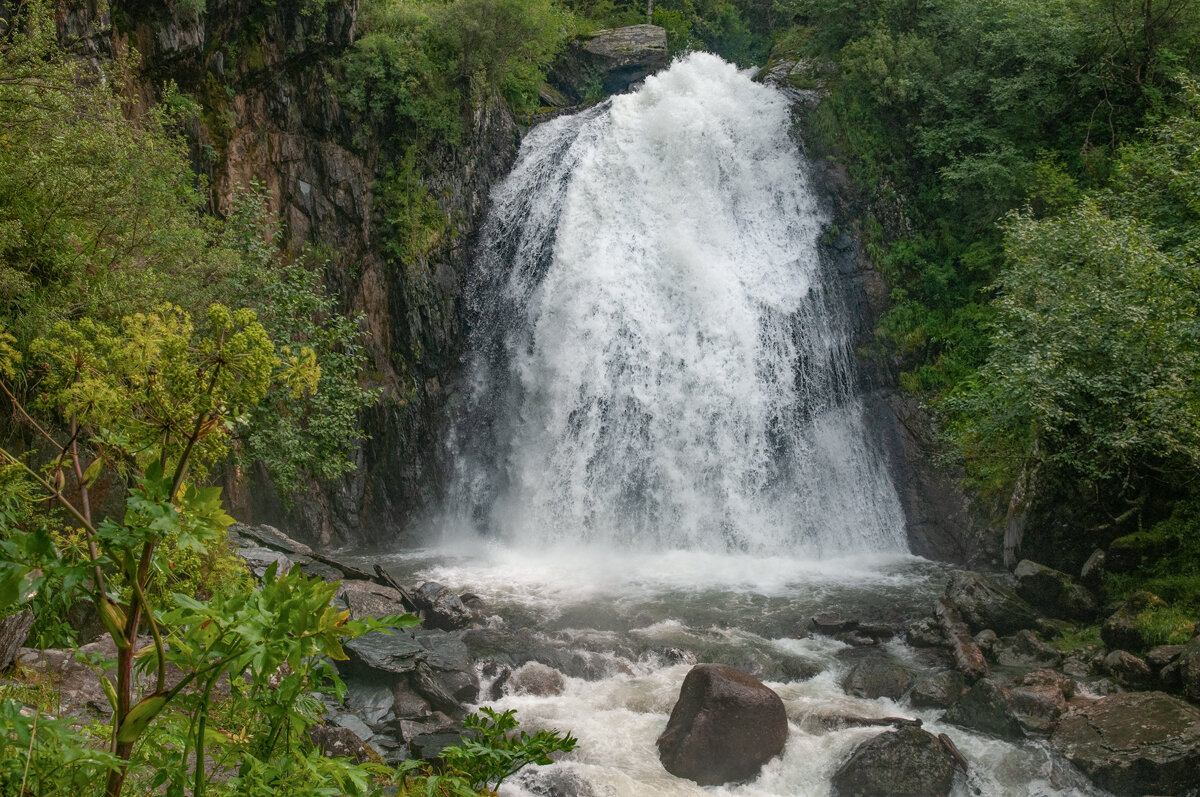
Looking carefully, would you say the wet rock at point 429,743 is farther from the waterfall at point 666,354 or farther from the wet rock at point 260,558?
the waterfall at point 666,354

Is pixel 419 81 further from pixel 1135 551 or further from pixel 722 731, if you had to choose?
pixel 1135 551

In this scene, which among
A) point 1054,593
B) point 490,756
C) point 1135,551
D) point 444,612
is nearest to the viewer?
point 490,756

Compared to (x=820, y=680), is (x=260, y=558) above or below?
above

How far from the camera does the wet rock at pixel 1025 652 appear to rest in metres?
9.23

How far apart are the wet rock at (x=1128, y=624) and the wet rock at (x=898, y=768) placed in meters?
3.37

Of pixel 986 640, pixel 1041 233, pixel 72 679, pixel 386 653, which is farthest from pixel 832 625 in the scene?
pixel 72 679

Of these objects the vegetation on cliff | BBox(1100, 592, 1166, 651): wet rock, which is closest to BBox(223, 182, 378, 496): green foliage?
the vegetation on cliff

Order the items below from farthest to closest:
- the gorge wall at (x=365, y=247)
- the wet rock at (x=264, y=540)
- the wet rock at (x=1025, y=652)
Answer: the gorge wall at (x=365, y=247) → the wet rock at (x=264, y=540) → the wet rock at (x=1025, y=652)

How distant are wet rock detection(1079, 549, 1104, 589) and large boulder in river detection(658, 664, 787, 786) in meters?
5.68

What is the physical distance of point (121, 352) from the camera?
91.7 inches

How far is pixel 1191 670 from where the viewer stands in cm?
754

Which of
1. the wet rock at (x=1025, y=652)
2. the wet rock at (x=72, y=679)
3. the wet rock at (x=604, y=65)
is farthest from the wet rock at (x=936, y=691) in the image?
the wet rock at (x=604, y=65)

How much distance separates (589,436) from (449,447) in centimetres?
353

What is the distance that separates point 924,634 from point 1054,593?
78.3 inches
